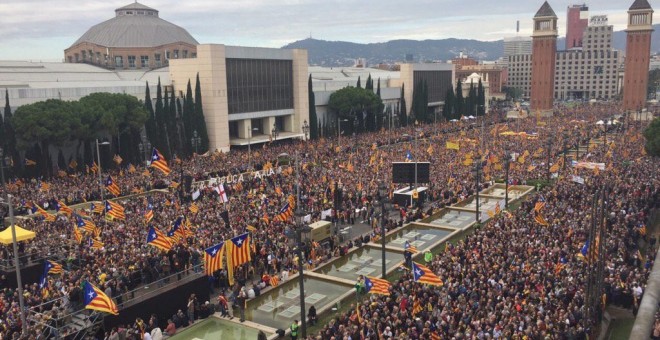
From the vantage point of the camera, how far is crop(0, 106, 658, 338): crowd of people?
20.3 meters

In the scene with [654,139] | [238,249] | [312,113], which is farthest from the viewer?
[312,113]

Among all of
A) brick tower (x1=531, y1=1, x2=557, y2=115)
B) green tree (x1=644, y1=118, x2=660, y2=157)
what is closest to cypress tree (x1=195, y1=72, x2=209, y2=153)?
green tree (x1=644, y1=118, x2=660, y2=157)

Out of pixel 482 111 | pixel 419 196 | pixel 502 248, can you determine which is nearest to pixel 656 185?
pixel 419 196

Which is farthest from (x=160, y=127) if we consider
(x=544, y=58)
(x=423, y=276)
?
(x=544, y=58)

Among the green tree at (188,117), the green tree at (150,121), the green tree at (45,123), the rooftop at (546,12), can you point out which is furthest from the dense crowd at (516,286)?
the rooftop at (546,12)

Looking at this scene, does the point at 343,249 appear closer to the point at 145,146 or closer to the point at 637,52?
the point at 145,146

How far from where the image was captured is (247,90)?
232 ft

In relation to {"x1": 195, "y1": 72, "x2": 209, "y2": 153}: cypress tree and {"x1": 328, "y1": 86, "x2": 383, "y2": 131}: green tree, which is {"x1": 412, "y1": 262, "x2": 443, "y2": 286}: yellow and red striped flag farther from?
{"x1": 328, "y1": 86, "x2": 383, "y2": 131}: green tree

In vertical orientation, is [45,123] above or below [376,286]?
above

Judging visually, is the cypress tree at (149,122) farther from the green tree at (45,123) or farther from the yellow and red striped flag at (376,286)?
the yellow and red striped flag at (376,286)

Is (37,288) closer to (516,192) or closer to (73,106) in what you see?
(73,106)

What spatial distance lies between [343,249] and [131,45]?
7358cm

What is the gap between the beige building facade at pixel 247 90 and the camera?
6581 cm

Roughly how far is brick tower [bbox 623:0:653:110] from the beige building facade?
83969 mm
